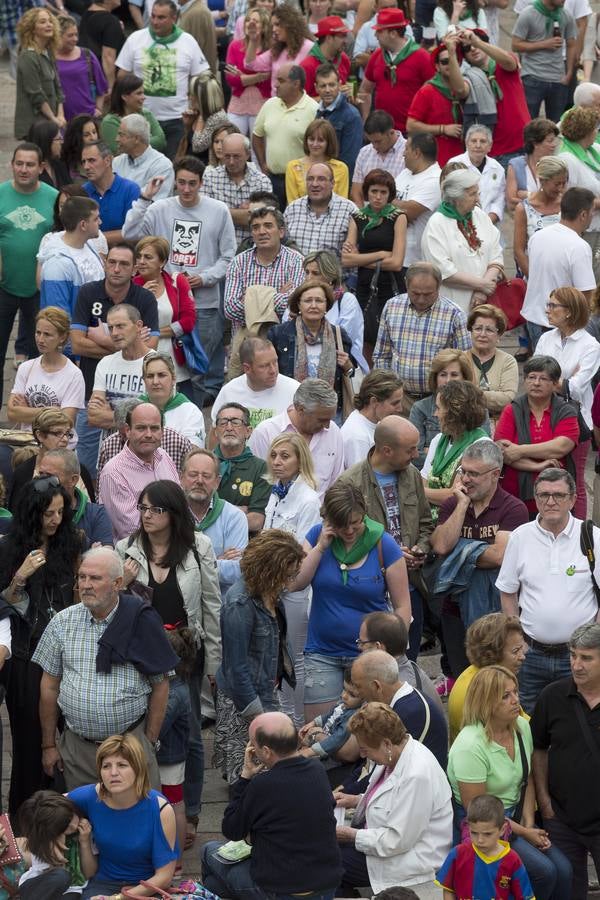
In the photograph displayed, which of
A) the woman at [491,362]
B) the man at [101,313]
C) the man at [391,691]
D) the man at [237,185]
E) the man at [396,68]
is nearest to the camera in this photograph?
the man at [391,691]

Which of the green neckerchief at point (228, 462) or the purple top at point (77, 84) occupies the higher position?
the purple top at point (77, 84)

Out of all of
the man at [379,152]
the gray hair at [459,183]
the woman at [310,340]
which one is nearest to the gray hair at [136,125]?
the man at [379,152]

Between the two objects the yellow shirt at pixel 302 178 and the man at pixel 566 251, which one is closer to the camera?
the man at pixel 566 251

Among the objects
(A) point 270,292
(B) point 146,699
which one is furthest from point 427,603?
(A) point 270,292

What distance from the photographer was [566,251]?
1096 centimetres

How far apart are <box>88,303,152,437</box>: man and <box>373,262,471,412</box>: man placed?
4.84 ft

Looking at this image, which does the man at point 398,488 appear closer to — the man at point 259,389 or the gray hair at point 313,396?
the gray hair at point 313,396

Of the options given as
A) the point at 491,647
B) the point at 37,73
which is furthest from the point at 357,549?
the point at 37,73

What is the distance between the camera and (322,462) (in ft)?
30.4

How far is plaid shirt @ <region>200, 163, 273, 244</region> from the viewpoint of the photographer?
12656 millimetres

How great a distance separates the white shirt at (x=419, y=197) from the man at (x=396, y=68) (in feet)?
7.23

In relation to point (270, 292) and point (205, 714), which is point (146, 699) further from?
point (270, 292)

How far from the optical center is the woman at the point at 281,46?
46.3 ft

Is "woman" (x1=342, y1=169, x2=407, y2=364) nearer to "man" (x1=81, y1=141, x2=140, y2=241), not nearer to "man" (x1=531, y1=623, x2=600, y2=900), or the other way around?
"man" (x1=81, y1=141, x2=140, y2=241)
